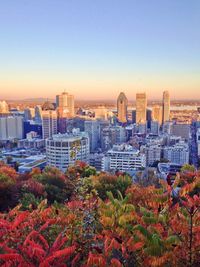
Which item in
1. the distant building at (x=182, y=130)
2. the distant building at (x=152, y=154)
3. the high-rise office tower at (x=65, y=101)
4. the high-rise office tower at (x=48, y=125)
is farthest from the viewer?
the high-rise office tower at (x=65, y=101)

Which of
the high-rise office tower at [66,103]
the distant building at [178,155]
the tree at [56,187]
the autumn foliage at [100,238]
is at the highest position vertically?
the high-rise office tower at [66,103]

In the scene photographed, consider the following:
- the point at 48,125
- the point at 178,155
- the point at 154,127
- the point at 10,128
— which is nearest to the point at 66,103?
the point at 48,125

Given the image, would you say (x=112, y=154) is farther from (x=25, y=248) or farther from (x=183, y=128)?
(x=183, y=128)

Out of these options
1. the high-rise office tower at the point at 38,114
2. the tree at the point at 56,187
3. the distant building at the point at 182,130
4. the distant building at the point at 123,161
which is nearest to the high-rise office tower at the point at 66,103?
the high-rise office tower at the point at 38,114

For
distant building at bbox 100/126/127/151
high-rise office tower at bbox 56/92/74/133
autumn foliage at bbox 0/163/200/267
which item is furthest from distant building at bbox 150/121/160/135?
autumn foliage at bbox 0/163/200/267

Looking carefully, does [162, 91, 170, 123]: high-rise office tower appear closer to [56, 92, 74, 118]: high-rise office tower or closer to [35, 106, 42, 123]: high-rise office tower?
[56, 92, 74, 118]: high-rise office tower

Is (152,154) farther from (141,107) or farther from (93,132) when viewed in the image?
(141,107)

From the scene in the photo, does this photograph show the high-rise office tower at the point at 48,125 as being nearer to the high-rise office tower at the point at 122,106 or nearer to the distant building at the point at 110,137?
the distant building at the point at 110,137

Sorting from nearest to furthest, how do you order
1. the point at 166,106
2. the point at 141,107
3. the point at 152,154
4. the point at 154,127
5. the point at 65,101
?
the point at 152,154 → the point at 154,127 → the point at 141,107 → the point at 166,106 → the point at 65,101
